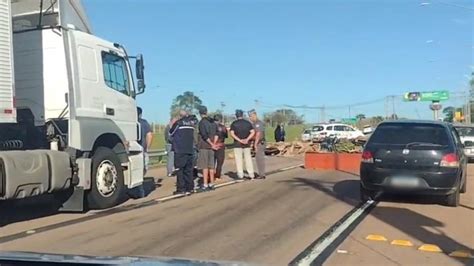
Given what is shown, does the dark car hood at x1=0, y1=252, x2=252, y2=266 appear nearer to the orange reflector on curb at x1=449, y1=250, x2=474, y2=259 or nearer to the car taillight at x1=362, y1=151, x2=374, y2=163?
the orange reflector on curb at x1=449, y1=250, x2=474, y2=259

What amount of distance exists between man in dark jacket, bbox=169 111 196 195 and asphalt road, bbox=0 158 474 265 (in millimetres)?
467

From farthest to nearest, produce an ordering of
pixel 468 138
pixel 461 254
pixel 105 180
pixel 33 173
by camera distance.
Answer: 1. pixel 468 138
2. pixel 105 180
3. pixel 33 173
4. pixel 461 254

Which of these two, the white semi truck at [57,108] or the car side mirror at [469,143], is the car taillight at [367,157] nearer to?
the white semi truck at [57,108]

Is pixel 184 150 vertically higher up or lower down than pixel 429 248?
higher up

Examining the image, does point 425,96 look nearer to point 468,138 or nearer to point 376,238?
point 468,138

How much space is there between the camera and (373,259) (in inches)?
273

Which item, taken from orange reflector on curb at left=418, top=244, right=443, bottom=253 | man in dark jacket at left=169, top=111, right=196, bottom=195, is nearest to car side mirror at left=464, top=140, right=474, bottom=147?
man in dark jacket at left=169, top=111, right=196, bottom=195

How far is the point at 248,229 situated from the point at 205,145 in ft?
19.2

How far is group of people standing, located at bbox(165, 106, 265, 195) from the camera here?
13234 millimetres

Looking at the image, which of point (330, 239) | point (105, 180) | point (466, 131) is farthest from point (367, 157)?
point (466, 131)

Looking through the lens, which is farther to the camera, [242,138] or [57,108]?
[242,138]

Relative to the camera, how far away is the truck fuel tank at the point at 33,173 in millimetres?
8844

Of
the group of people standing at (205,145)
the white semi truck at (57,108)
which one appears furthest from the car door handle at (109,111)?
the group of people standing at (205,145)

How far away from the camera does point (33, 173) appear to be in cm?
928
